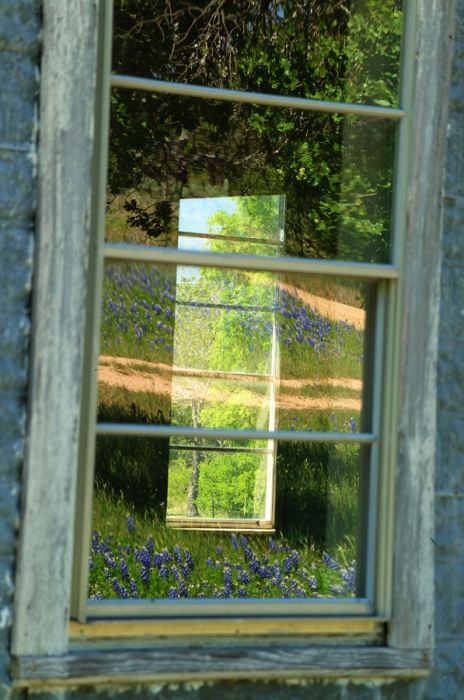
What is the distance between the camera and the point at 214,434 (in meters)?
2.47

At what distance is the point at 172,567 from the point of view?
2.79 m

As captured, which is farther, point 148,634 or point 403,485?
point 403,485

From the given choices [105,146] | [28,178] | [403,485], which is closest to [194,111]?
[105,146]

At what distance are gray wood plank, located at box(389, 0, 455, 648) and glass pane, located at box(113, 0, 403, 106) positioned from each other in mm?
101

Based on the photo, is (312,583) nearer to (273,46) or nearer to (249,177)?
(249,177)

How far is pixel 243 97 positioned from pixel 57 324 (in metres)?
0.74

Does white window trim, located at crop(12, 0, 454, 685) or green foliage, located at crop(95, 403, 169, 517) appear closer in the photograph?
white window trim, located at crop(12, 0, 454, 685)

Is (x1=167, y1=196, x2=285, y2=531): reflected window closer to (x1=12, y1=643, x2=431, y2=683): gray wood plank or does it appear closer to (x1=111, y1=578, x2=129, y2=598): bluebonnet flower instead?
(x1=111, y1=578, x2=129, y2=598): bluebonnet flower

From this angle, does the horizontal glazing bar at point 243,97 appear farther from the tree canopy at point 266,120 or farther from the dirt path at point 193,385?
the dirt path at point 193,385

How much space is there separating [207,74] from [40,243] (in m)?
0.88

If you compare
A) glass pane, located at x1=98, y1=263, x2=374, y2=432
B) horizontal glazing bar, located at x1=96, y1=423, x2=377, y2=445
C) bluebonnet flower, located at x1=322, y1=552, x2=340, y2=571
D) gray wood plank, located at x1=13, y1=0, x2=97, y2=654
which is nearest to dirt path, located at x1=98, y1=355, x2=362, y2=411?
glass pane, located at x1=98, y1=263, x2=374, y2=432

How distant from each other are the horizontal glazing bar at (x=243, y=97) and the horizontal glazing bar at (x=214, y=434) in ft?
2.61

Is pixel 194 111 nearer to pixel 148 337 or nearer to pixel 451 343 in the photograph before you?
pixel 148 337

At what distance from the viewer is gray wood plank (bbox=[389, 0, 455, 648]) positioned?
8.14ft
